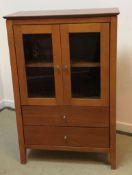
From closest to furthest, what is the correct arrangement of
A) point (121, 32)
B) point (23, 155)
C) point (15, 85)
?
point (15, 85) < point (23, 155) < point (121, 32)

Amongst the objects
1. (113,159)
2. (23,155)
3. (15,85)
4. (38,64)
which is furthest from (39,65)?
(113,159)

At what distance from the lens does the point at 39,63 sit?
1.86 m

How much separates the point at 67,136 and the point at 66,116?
6.1 inches

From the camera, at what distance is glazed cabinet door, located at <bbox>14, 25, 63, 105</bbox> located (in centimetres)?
176

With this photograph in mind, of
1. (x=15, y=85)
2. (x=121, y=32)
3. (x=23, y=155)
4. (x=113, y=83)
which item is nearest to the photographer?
(x=113, y=83)

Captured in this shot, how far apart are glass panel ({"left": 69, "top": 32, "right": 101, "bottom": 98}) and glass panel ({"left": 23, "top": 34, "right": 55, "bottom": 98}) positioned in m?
0.15

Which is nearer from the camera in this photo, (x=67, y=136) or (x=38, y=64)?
(x=38, y=64)

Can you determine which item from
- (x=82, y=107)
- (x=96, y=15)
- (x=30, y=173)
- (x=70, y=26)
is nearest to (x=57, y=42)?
(x=70, y=26)

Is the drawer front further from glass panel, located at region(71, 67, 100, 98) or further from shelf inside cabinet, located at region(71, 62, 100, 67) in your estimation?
shelf inside cabinet, located at region(71, 62, 100, 67)

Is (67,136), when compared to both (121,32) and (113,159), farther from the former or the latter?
(121,32)

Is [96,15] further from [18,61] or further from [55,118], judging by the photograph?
[55,118]

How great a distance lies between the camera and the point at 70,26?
1.71 m

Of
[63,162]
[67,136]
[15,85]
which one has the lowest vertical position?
[63,162]

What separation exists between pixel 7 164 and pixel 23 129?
322mm
